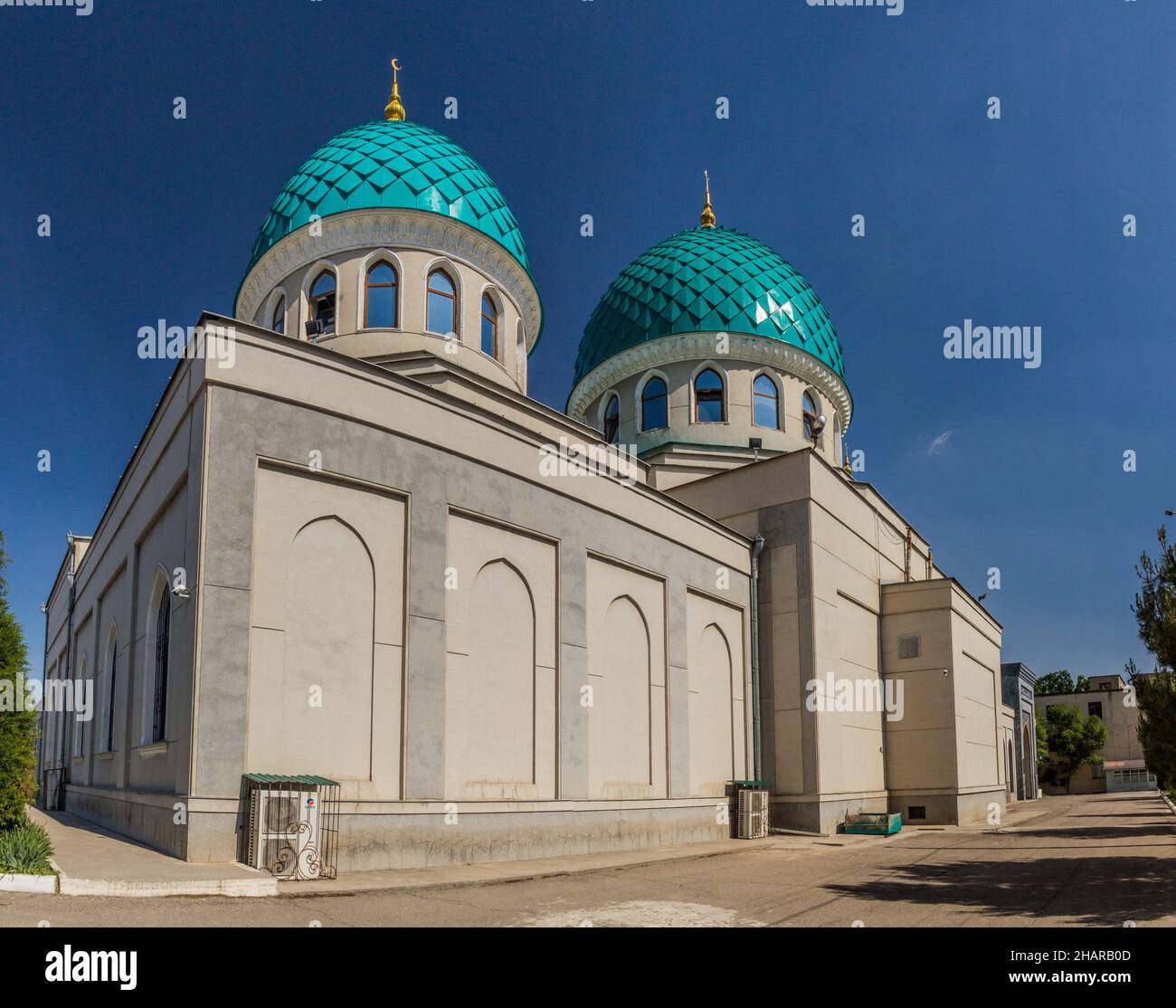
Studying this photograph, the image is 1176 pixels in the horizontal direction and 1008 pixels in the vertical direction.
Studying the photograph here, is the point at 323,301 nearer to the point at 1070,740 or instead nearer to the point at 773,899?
the point at 773,899

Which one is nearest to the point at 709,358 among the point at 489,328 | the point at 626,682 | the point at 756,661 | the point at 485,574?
the point at 489,328

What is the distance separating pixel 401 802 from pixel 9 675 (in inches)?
193

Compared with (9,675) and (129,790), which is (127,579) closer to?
(129,790)

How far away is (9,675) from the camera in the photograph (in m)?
11.4

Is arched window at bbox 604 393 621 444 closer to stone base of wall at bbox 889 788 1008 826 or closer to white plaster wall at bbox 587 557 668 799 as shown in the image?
white plaster wall at bbox 587 557 668 799

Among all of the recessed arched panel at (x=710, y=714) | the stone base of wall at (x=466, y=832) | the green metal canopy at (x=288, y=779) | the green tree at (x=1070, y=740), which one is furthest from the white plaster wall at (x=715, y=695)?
the green tree at (x=1070, y=740)

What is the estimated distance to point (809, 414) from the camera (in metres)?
28.0

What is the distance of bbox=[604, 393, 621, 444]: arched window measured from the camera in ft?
92.7

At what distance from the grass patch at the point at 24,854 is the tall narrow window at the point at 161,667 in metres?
3.46

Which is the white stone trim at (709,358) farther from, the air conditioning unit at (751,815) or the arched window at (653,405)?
the air conditioning unit at (751,815)

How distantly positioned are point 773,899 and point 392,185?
1506 centimetres

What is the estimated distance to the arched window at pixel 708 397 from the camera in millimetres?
26781

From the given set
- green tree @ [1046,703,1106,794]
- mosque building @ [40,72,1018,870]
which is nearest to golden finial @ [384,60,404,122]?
mosque building @ [40,72,1018,870]
